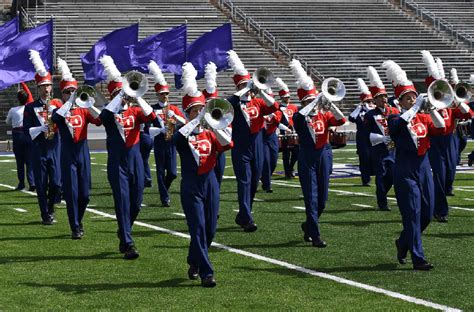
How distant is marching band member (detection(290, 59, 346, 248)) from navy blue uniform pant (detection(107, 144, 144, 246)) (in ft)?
5.59

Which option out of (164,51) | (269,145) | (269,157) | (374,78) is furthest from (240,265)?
(164,51)

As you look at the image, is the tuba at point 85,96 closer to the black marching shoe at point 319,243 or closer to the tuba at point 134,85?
the tuba at point 134,85

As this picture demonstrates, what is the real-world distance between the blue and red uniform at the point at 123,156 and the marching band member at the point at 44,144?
8.10ft

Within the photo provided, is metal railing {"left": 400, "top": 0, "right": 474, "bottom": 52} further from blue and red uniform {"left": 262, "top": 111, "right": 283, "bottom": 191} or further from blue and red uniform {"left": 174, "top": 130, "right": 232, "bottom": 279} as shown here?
blue and red uniform {"left": 174, "top": 130, "right": 232, "bottom": 279}

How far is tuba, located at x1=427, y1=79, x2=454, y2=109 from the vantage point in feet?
29.2

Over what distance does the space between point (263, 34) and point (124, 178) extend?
31.5 meters

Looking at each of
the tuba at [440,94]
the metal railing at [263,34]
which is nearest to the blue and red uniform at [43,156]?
the tuba at [440,94]

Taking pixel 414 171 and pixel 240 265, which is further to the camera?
pixel 240 265

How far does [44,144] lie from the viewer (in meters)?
12.8

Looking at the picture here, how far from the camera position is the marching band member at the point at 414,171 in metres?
9.12

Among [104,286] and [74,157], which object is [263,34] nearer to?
[74,157]

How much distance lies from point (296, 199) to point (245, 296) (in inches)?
313

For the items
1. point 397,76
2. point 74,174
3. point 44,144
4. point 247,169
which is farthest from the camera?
point 44,144

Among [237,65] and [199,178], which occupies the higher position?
[237,65]
